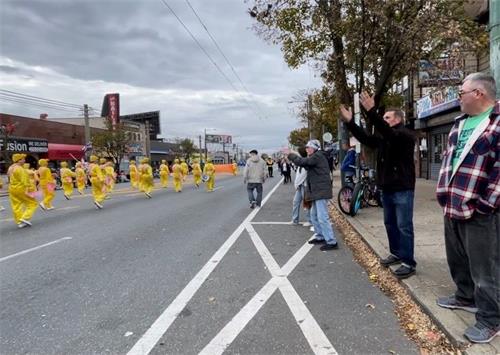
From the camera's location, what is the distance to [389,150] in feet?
16.3

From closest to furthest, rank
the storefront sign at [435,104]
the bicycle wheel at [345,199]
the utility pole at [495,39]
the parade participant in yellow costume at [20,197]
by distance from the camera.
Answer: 1. the utility pole at [495,39]
2. the bicycle wheel at [345,199]
3. the parade participant in yellow costume at [20,197]
4. the storefront sign at [435,104]

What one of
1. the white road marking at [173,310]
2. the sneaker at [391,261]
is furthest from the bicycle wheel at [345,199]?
the sneaker at [391,261]

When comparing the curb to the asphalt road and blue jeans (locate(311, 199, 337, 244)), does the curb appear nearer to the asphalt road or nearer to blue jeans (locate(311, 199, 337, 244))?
the asphalt road

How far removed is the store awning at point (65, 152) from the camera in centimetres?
4031

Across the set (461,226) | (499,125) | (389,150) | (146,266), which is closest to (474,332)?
(461,226)

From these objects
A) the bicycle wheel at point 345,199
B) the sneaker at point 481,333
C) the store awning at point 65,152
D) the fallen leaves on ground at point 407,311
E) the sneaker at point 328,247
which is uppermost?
the store awning at point 65,152

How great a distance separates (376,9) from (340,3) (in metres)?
1.11

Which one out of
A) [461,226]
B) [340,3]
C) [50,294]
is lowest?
[50,294]

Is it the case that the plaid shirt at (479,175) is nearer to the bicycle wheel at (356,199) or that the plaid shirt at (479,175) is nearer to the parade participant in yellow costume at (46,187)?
the bicycle wheel at (356,199)

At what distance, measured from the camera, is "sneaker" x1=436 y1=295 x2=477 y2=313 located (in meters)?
3.80

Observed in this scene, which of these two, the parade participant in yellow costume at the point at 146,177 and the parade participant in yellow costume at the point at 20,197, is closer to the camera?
the parade participant in yellow costume at the point at 20,197

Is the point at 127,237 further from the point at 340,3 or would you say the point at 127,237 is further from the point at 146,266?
the point at 340,3

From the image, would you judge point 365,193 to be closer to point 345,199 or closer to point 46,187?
point 345,199

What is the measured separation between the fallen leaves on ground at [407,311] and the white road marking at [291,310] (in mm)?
722
